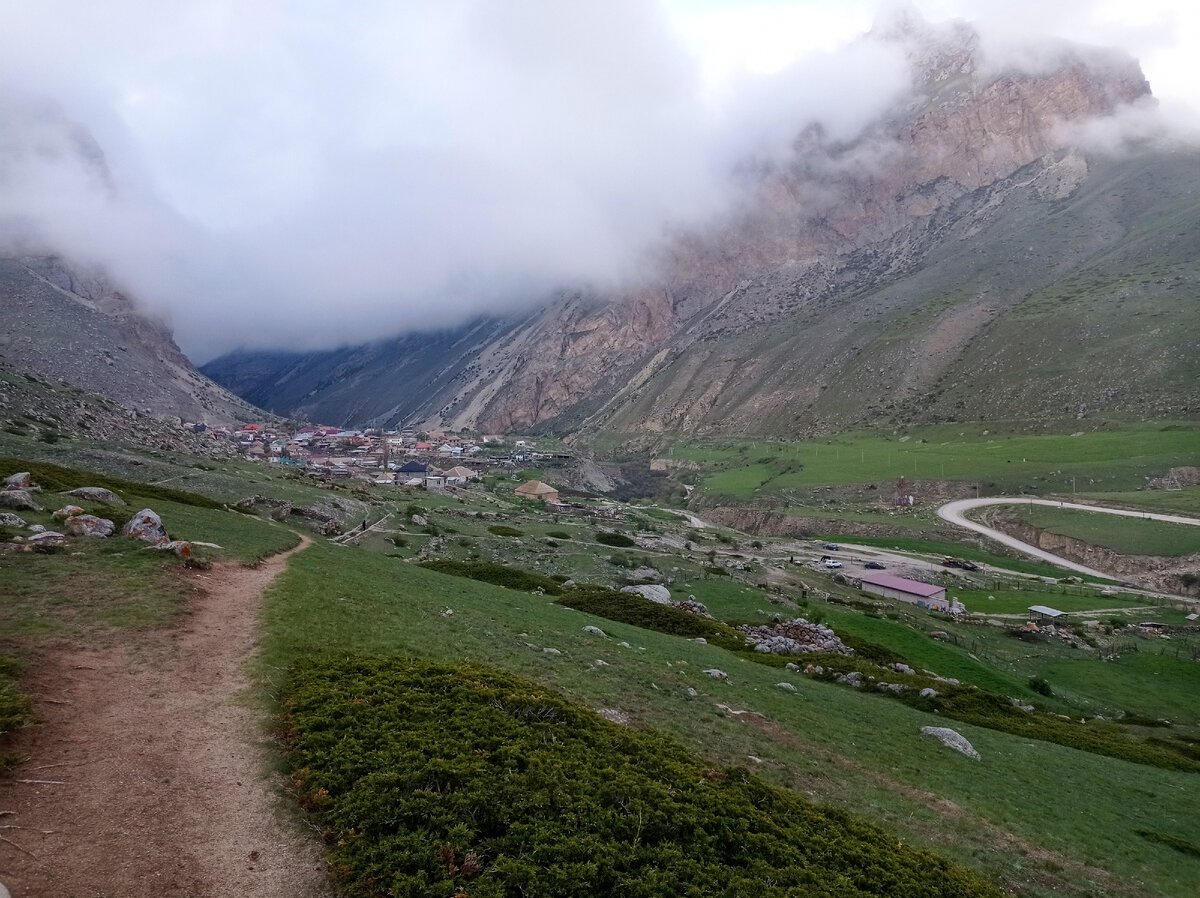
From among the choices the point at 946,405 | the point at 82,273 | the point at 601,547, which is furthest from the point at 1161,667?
the point at 82,273

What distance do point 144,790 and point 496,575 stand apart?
1067 inches

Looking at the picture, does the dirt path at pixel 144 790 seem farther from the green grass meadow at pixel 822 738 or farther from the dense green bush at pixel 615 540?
the dense green bush at pixel 615 540

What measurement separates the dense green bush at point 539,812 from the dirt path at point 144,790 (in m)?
0.68

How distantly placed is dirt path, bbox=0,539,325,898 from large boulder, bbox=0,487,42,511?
11.7 m

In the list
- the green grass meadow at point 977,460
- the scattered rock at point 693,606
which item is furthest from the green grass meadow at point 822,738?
the green grass meadow at point 977,460

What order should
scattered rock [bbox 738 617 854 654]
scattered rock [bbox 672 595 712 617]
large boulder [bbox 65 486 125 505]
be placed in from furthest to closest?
scattered rock [bbox 672 595 712 617] → scattered rock [bbox 738 617 854 654] → large boulder [bbox 65 486 125 505]

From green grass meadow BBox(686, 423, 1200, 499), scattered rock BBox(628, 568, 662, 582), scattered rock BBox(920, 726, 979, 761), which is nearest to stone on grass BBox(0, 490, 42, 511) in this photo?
scattered rock BBox(920, 726, 979, 761)

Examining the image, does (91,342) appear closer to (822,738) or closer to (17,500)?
(17,500)

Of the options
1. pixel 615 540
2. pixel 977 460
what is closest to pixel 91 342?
pixel 615 540

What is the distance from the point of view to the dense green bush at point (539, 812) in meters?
7.97

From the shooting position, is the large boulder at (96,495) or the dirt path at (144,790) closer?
the dirt path at (144,790)

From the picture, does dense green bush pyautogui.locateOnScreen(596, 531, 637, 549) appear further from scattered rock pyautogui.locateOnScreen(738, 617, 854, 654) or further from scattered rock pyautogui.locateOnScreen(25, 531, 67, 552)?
scattered rock pyautogui.locateOnScreen(25, 531, 67, 552)

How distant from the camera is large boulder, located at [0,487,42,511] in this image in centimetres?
2075

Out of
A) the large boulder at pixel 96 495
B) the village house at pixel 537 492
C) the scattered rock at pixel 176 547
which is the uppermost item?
Answer: the large boulder at pixel 96 495
